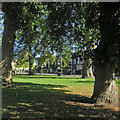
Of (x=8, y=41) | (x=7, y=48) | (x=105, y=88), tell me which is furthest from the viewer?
(x=8, y=41)

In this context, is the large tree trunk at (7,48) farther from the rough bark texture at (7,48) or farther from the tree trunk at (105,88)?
the tree trunk at (105,88)

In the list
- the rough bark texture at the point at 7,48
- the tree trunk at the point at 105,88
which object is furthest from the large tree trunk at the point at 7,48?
the tree trunk at the point at 105,88

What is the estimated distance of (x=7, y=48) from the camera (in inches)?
485

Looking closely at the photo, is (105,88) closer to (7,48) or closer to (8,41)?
(7,48)

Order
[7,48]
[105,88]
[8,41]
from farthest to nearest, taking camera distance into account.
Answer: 1. [8,41]
2. [7,48]
3. [105,88]

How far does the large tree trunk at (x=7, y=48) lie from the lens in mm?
A: 12094

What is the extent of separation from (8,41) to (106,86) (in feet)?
28.5

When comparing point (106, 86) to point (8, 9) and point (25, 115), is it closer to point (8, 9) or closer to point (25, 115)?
point (25, 115)

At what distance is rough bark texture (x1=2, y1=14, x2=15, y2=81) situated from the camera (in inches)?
476

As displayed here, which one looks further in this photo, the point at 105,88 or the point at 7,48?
the point at 7,48

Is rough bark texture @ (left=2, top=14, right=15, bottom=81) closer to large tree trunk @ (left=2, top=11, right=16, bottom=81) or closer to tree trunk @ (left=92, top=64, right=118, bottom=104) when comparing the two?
large tree trunk @ (left=2, top=11, right=16, bottom=81)

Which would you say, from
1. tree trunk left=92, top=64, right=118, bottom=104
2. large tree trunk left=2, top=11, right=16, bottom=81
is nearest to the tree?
large tree trunk left=2, top=11, right=16, bottom=81

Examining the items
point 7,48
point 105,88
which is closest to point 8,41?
point 7,48

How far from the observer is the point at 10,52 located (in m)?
12.4
